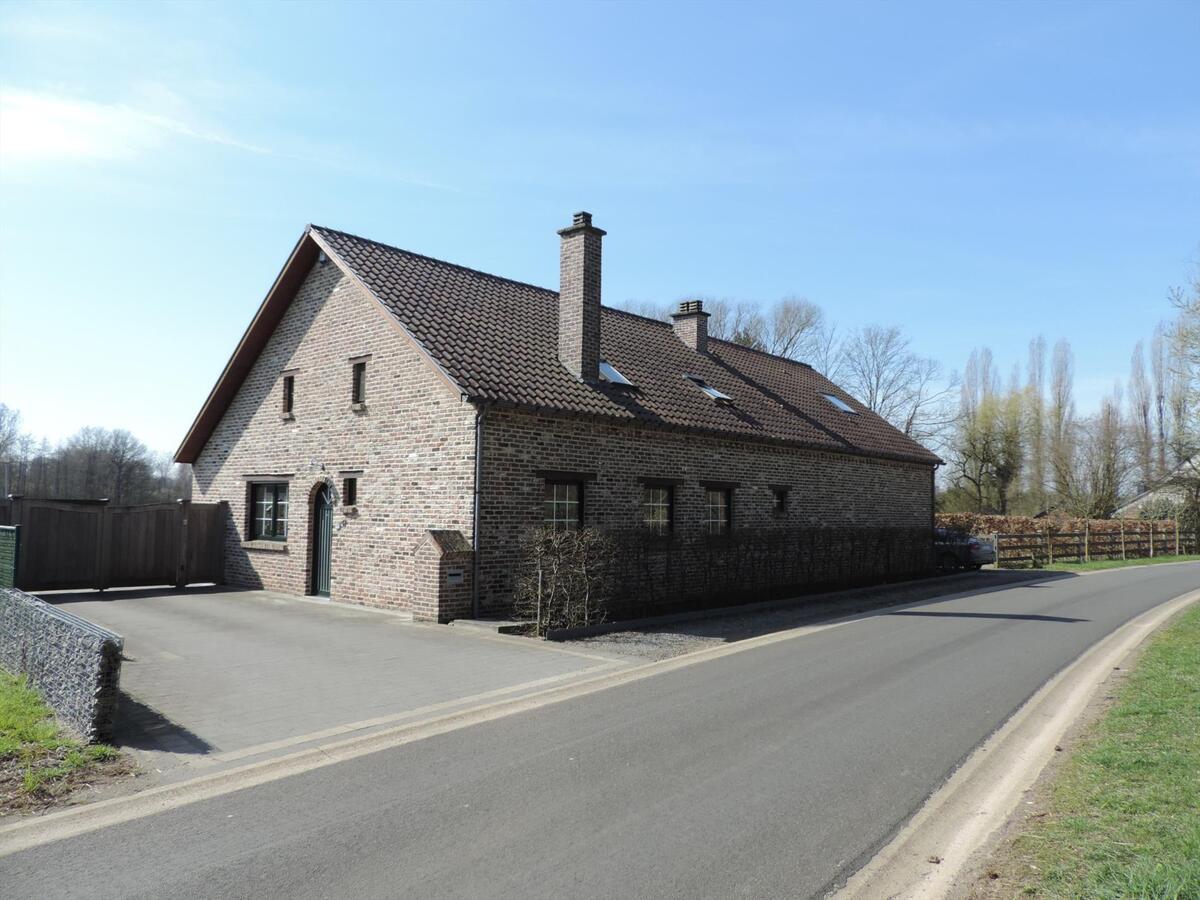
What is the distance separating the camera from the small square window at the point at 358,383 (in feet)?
53.4

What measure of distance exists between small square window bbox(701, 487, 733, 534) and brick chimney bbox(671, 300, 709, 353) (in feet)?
21.7

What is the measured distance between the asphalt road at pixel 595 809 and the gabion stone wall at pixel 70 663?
1841 millimetres

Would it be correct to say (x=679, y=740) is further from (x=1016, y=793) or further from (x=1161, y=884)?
(x=1161, y=884)

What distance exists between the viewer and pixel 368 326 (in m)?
16.2

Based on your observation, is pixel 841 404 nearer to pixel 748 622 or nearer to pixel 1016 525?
pixel 1016 525

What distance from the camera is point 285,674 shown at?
9211 millimetres

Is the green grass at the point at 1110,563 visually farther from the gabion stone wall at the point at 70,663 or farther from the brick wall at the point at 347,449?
the gabion stone wall at the point at 70,663

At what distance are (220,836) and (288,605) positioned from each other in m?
11.5

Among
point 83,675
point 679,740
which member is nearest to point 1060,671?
point 679,740

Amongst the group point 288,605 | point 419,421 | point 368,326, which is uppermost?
point 368,326

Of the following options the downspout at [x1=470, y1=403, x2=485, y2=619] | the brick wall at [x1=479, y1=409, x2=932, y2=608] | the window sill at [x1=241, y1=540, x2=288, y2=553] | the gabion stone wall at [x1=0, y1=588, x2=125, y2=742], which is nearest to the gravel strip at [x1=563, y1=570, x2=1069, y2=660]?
the downspout at [x1=470, y1=403, x2=485, y2=619]

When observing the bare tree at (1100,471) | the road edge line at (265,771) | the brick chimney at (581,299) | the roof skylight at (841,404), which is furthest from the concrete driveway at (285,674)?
the bare tree at (1100,471)

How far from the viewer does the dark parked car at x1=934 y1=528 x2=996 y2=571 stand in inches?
1032

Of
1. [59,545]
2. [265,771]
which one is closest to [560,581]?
[265,771]
